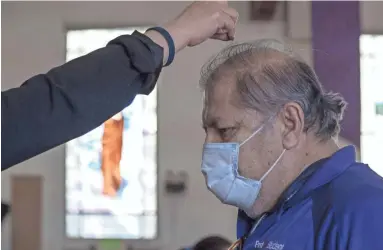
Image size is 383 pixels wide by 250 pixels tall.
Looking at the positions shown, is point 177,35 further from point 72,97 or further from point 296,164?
point 296,164

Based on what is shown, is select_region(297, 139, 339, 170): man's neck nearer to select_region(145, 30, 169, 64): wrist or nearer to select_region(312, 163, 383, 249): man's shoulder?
select_region(312, 163, 383, 249): man's shoulder

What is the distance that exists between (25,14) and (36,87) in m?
3.81

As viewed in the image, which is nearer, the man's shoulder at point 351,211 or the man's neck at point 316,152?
the man's shoulder at point 351,211

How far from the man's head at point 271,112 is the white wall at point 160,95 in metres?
2.76

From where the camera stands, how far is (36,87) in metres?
0.77

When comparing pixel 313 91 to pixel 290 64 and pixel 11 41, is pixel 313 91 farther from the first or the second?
pixel 11 41

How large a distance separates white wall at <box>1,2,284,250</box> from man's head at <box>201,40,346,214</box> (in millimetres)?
2761

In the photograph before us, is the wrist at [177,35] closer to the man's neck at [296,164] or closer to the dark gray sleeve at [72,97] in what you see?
the dark gray sleeve at [72,97]

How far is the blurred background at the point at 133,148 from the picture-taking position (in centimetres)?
421

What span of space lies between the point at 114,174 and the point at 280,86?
3123mm

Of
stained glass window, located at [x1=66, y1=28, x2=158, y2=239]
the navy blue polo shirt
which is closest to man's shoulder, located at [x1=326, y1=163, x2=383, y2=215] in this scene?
the navy blue polo shirt

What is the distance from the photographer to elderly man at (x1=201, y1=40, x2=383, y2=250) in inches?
47.7

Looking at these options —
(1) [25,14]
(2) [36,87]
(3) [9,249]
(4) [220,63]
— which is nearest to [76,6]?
(1) [25,14]

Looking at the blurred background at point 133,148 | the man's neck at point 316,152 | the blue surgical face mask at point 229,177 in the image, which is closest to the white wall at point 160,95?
the blurred background at point 133,148
